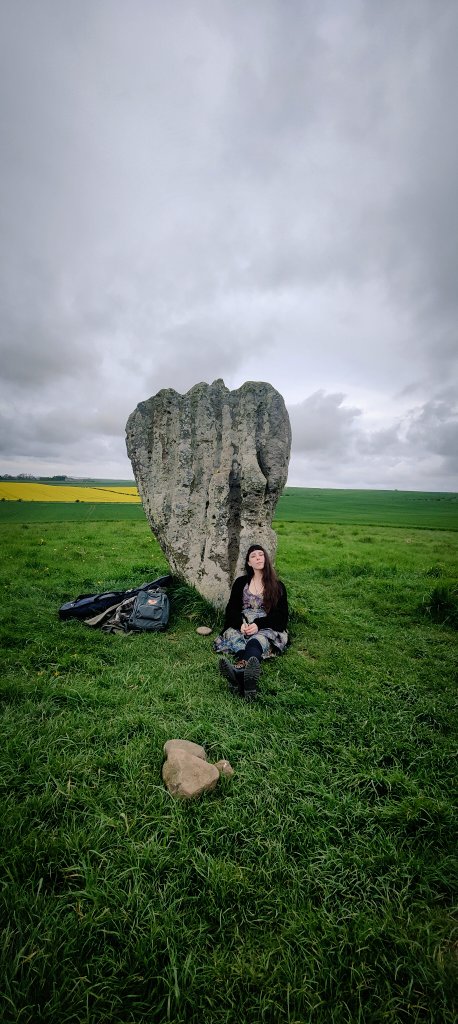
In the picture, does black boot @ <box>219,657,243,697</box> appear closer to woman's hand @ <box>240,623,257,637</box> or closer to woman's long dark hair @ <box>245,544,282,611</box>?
woman's hand @ <box>240,623,257,637</box>

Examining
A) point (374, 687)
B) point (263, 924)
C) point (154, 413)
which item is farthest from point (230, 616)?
point (154, 413)

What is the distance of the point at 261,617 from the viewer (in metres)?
7.06

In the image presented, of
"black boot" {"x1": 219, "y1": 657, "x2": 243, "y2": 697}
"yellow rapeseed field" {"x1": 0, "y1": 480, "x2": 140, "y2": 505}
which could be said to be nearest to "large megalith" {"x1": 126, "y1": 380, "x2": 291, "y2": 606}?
"black boot" {"x1": 219, "y1": 657, "x2": 243, "y2": 697}

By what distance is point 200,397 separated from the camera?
9727 mm

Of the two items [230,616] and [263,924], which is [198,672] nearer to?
[230,616]

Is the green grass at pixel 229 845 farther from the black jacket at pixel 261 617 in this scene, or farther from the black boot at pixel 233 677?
the black jacket at pixel 261 617

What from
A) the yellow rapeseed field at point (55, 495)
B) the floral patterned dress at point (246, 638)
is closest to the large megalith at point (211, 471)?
the floral patterned dress at point (246, 638)

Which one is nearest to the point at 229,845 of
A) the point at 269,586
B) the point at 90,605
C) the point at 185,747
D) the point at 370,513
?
the point at 185,747

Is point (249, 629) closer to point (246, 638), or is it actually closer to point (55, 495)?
point (246, 638)

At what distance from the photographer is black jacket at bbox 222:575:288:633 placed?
23.0 ft

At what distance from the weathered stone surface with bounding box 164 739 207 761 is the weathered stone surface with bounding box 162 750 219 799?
0.41 feet

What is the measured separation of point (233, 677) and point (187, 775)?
6.73 feet

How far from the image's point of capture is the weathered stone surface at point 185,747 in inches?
163

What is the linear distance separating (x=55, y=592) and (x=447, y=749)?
901 centimetres
